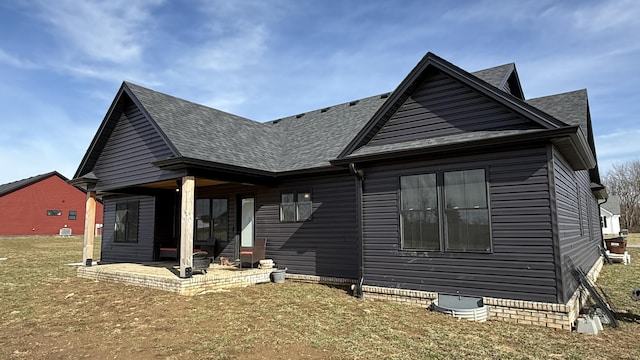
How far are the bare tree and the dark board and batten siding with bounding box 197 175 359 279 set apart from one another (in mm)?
62478

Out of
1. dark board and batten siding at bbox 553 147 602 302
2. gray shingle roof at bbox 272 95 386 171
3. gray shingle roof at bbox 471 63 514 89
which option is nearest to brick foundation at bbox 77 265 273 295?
gray shingle roof at bbox 272 95 386 171

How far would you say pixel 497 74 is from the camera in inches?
406

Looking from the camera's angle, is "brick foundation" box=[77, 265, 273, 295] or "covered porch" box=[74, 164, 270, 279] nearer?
"brick foundation" box=[77, 265, 273, 295]

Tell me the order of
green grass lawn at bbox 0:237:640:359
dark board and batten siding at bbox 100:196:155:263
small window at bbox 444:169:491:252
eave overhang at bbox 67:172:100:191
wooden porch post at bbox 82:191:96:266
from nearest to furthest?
green grass lawn at bbox 0:237:640:359 → small window at bbox 444:169:491:252 → wooden porch post at bbox 82:191:96:266 → eave overhang at bbox 67:172:100:191 → dark board and batten siding at bbox 100:196:155:263

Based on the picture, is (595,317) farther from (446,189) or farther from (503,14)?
(503,14)

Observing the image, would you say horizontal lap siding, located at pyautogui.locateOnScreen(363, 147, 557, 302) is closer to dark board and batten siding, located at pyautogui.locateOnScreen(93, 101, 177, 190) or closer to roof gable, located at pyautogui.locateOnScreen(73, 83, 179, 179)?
dark board and batten siding, located at pyautogui.locateOnScreen(93, 101, 177, 190)

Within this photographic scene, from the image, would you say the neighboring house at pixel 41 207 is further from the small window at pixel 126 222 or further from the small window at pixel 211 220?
the small window at pixel 211 220

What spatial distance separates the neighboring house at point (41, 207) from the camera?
120ft

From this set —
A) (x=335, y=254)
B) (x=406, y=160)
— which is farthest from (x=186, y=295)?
(x=406, y=160)

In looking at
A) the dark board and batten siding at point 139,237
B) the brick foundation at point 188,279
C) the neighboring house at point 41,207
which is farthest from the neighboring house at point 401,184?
the neighboring house at point 41,207

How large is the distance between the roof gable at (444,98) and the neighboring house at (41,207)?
36235 millimetres

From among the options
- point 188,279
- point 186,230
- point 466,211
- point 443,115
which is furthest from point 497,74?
point 188,279

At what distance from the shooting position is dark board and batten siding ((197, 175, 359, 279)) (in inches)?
436

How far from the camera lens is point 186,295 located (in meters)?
9.43
